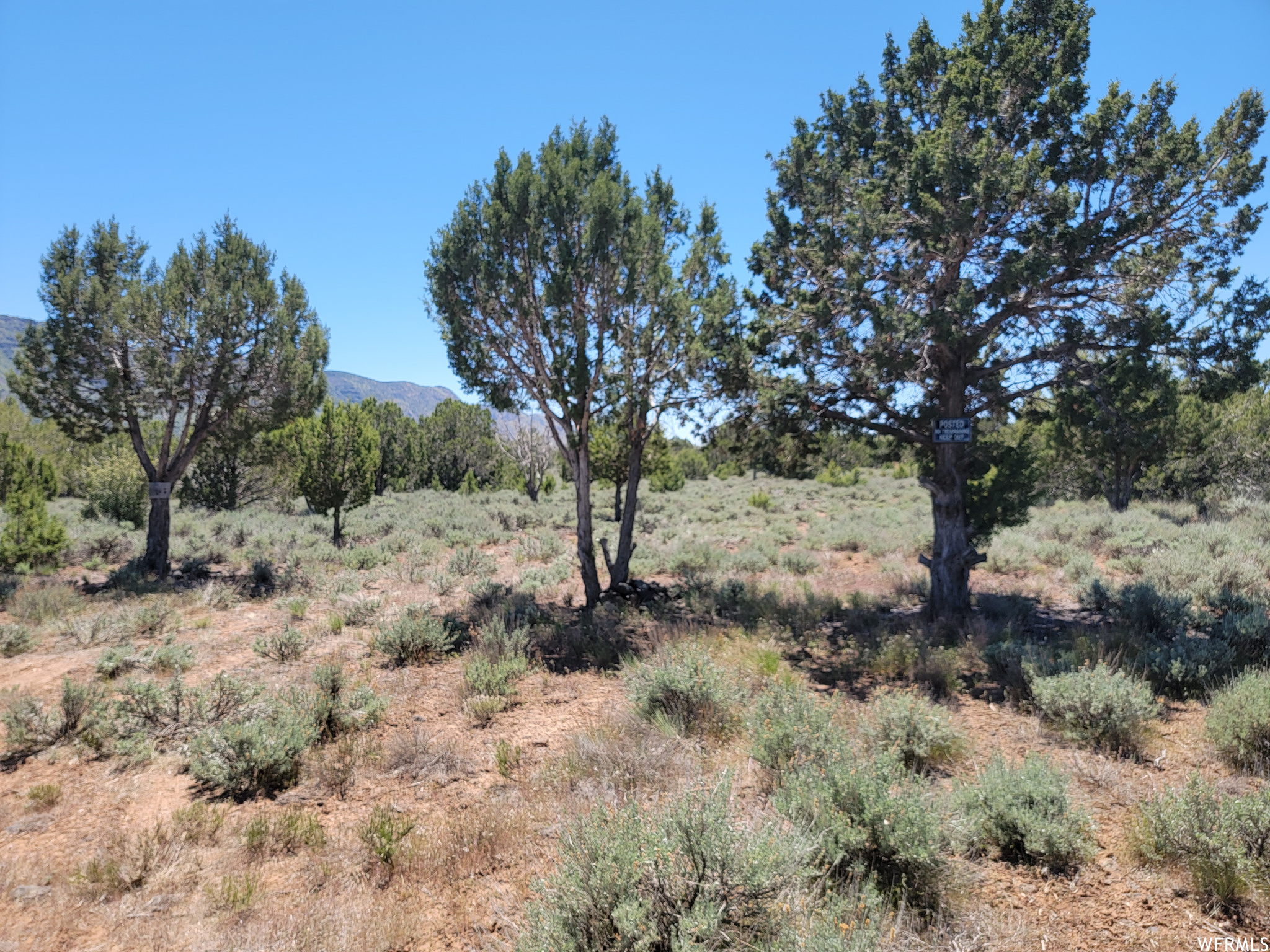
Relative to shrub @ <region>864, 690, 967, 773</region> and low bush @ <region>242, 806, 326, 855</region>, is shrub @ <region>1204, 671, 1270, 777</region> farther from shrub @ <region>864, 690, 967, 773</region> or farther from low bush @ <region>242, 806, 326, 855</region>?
low bush @ <region>242, 806, 326, 855</region>

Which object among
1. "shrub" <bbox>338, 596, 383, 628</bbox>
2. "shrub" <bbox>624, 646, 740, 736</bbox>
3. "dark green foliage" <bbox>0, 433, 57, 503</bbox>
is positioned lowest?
"shrub" <bbox>338, 596, 383, 628</bbox>

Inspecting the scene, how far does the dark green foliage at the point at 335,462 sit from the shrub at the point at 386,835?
15720mm

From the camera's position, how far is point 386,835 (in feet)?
13.6

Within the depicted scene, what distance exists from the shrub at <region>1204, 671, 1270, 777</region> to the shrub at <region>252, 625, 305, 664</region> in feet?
34.5

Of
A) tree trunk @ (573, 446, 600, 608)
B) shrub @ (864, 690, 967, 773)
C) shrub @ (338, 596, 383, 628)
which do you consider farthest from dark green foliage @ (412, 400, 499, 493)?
shrub @ (864, 690, 967, 773)

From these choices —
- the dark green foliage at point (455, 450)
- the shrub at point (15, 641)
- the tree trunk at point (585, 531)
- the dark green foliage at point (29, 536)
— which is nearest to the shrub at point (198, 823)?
the tree trunk at point (585, 531)

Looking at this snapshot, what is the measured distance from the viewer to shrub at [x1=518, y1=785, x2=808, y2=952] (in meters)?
2.76

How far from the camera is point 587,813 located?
412 centimetres

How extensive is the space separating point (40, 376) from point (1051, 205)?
19427mm

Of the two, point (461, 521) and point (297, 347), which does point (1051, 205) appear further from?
point (461, 521)

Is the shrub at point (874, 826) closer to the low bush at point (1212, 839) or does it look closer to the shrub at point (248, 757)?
the low bush at point (1212, 839)

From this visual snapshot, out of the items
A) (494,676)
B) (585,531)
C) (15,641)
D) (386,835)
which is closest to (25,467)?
(15,641)

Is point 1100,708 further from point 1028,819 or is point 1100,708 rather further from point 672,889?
point 672,889

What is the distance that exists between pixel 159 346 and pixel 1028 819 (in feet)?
54.5
